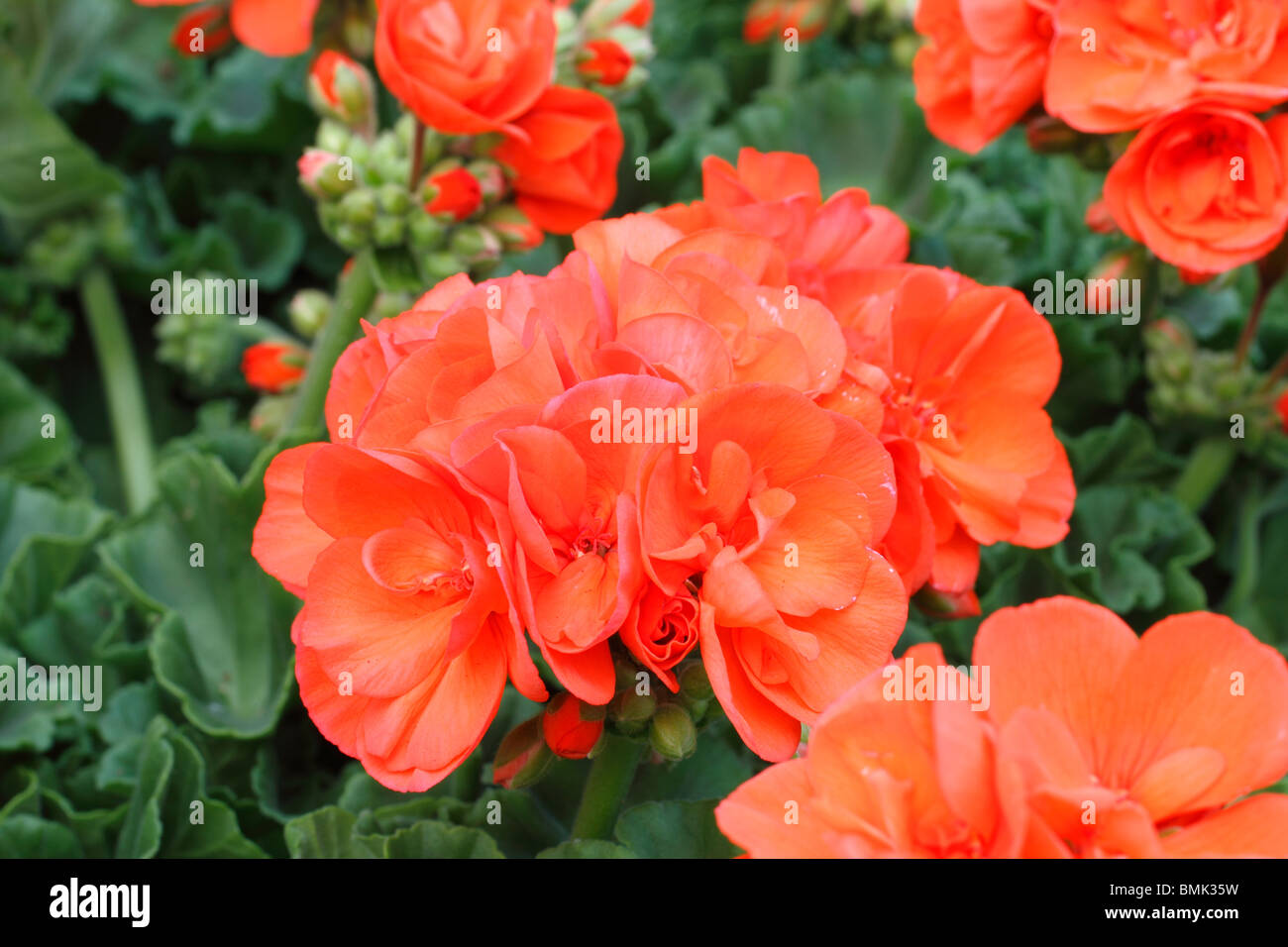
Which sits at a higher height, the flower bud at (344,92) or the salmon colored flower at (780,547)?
the flower bud at (344,92)

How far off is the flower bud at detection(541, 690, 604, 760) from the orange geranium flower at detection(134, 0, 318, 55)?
90 centimetres

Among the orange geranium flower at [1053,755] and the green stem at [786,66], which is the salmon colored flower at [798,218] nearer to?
the orange geranium flower at [1053,755]

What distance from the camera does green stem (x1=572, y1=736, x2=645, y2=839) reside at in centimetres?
105

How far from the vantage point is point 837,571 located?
84cm

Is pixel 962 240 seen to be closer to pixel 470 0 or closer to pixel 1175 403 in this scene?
pixel 1175 403

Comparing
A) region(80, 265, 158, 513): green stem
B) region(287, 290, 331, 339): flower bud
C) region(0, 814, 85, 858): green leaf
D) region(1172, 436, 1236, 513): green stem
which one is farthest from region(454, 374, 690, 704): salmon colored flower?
region(80, 265, 158, 513): green stem

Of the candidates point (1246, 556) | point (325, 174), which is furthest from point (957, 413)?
point (1246, 556)

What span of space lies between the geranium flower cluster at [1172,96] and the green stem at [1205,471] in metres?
0.47

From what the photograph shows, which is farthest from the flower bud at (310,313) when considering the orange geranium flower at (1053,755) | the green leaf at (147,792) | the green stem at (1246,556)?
the green stem at (1246,556)

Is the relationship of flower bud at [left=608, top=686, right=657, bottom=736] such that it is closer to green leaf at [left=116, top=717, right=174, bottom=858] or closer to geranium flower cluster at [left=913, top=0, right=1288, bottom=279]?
green leaf at [left=116, top=717, right=174, bottom=858]

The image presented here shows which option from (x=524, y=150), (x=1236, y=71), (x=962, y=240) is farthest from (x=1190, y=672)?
(x=962, y=240)

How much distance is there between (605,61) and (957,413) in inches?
24.3

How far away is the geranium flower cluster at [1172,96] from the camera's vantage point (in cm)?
118

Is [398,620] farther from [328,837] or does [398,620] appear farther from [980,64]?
[980,64]
